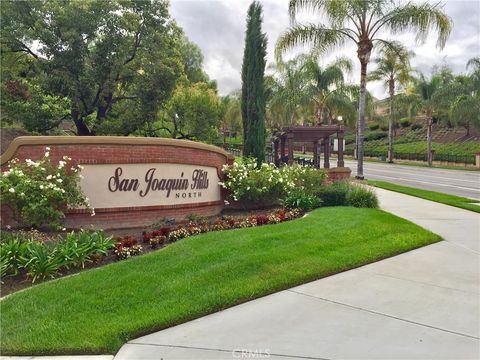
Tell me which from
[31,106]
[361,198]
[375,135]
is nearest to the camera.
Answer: [361,198]

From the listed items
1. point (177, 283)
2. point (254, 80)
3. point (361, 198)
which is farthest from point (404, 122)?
point (177, 283)

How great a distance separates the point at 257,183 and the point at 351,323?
6.32 m

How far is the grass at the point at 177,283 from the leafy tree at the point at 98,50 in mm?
17256

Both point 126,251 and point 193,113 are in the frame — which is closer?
point 126,251

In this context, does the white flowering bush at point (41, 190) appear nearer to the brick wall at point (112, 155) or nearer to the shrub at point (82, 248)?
the brick wall at point (112, 155)

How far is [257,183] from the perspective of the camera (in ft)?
33.3

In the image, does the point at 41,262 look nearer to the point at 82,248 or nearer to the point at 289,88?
the point at 82,248

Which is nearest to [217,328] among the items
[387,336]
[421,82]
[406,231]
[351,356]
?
[351,356]

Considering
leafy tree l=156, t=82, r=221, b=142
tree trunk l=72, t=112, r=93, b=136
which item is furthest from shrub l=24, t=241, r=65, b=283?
tree trunk l=72, t=112, r=93, b=136

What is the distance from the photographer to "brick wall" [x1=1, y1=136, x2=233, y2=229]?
24.5 feet

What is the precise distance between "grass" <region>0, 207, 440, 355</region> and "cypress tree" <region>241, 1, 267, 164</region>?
17.8 ft

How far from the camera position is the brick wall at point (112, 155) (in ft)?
24.5

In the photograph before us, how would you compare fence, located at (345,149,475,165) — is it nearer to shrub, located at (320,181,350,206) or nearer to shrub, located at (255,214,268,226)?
shrub, located at (320,181,350,206)

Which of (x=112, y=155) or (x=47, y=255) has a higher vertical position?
(x=112, y=155)
